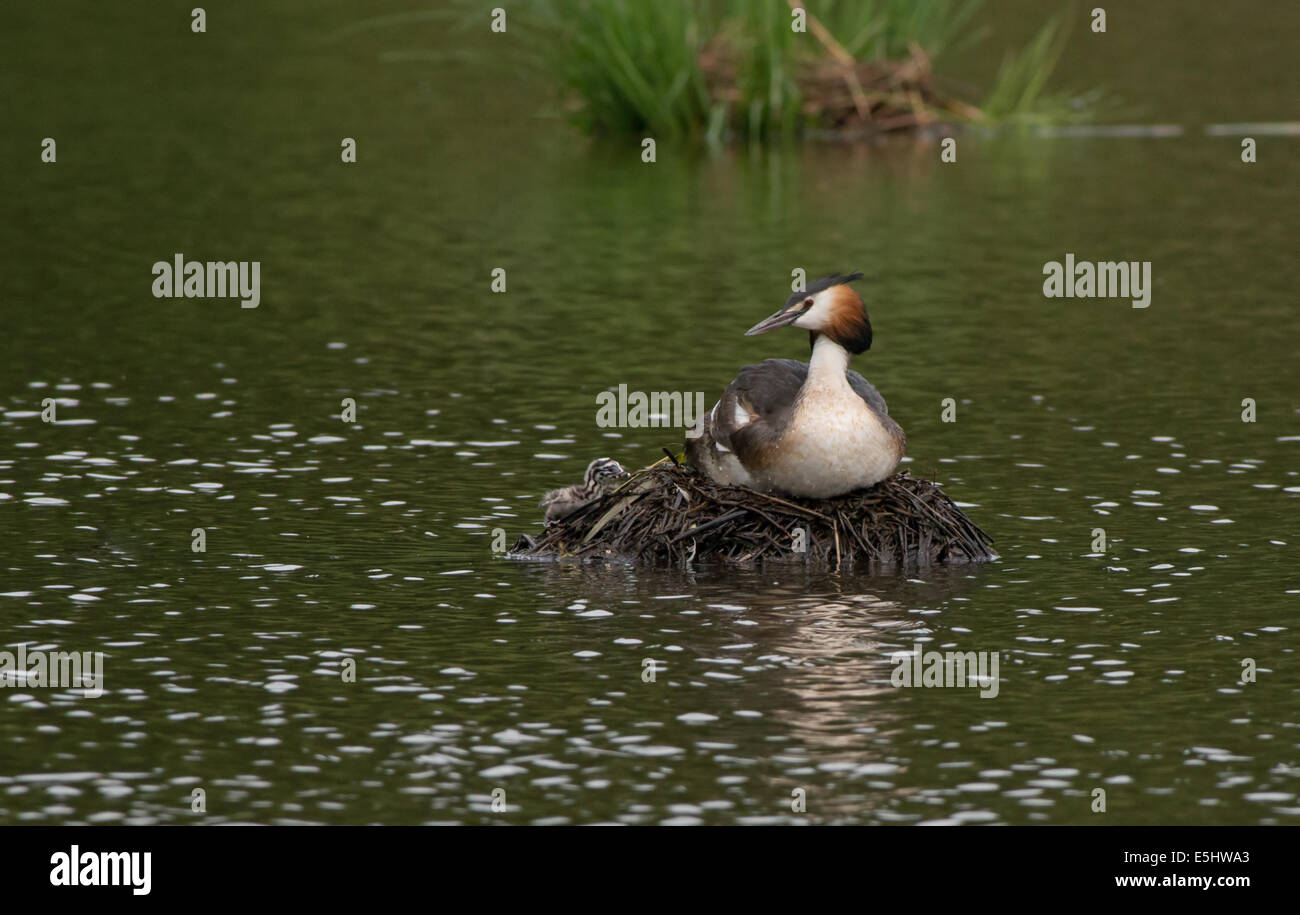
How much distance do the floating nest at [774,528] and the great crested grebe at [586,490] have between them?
0.21m

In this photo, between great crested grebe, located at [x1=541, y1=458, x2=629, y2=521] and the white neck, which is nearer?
the white neck

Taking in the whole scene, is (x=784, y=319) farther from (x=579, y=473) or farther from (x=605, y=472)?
(x=579, y=473)

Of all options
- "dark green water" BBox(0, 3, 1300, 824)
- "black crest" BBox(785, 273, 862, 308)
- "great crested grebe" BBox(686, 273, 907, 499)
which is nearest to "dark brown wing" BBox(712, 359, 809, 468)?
"great crested grebe" BBox(686, 273, 907, 499)

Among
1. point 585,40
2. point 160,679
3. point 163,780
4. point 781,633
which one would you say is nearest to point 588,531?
point 781,633

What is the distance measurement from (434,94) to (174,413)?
2767 centimetres

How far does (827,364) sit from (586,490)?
2.29m

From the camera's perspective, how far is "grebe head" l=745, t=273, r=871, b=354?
693 inches

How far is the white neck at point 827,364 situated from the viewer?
17.4m

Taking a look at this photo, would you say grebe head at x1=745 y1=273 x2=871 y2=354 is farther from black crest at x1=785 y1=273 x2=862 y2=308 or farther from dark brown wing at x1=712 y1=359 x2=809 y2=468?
dark brown wing at x1=712 y1=359 x2=809 y2=468

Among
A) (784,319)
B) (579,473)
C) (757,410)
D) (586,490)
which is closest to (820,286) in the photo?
(784,319)

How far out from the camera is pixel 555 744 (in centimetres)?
1369

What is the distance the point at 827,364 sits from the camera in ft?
57.4

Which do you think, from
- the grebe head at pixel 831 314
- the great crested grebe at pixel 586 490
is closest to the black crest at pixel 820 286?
the grebe head at pixel 831 314

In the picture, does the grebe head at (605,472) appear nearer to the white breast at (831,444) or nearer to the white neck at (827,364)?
the white breast at (831,444)
